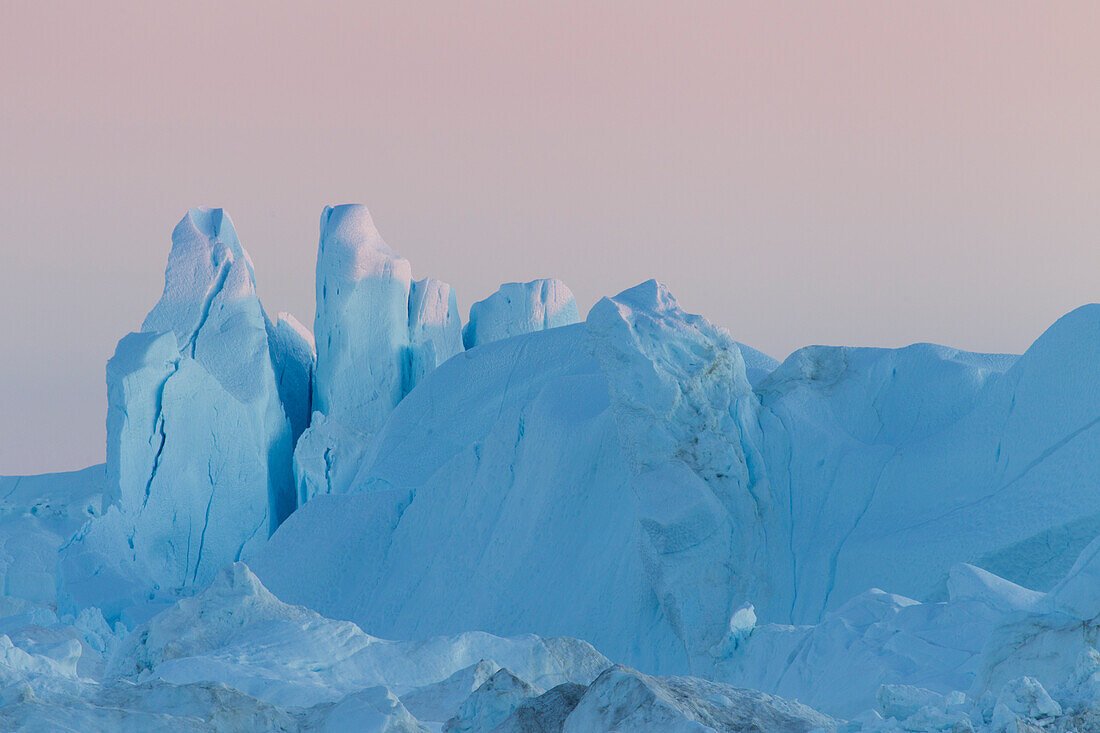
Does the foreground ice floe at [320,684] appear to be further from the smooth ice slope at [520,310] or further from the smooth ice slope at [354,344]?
the smooth ice slope at [520,310]

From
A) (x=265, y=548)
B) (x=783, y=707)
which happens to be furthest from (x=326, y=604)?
(x=783, y=707)

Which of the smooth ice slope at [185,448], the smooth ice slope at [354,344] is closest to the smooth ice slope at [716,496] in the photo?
the smooth ice slope at [354,344]

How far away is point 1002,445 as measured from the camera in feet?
29.5

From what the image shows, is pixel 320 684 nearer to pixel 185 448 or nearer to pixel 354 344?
pixel 185 448

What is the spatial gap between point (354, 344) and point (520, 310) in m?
2.30

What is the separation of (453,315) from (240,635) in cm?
914

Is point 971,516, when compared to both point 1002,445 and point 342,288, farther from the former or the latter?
point 342,288

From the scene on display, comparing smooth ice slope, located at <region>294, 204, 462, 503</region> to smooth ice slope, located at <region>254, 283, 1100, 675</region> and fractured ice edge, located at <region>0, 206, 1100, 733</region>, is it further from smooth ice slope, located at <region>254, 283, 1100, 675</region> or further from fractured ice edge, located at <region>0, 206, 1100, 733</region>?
smooth ice slope, located at <region>254, 283, 1100, 675</region>

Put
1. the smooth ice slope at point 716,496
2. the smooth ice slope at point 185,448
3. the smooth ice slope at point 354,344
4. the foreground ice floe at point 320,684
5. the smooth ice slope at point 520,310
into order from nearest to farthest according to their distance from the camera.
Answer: the foreground ice floe at point 320,684
the smooth ice slope at point 716,496
the smooth ice slope at point 185,448
the smooth ice slope at point 354,344
the smooth ice slope at point 520,310

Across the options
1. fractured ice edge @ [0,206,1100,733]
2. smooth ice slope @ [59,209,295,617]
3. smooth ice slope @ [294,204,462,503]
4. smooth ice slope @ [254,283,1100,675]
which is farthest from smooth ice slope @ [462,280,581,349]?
smooth ice slope @ [254,283,1100,675]

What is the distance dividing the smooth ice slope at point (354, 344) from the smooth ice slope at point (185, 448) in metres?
0.66

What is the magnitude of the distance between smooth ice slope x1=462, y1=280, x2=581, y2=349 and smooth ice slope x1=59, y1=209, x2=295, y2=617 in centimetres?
294

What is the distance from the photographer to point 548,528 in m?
10.1

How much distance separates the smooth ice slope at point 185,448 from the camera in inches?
540
